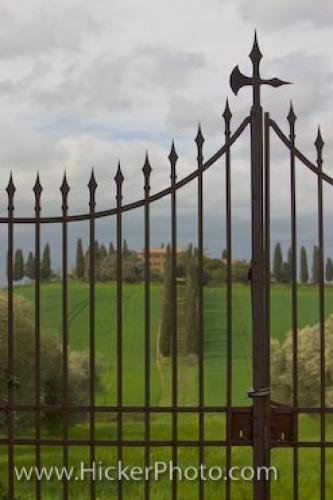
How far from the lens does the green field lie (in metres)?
8.57

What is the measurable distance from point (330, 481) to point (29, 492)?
3.20m

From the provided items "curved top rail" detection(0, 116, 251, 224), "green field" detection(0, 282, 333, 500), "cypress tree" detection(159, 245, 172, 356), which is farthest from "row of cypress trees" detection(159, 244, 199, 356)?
"curved top rail" detection(0, 116, 251, 224)

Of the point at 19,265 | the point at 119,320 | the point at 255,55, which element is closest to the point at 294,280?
the point at 119,320

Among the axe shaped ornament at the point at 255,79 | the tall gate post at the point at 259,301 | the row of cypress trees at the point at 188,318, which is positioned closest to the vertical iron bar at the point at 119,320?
the tall gate post at the point at 259,301

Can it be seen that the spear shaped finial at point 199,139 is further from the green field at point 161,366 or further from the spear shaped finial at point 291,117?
the green field at point 161,366

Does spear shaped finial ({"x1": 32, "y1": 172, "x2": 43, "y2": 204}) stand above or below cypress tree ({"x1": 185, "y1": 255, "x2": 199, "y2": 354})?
above

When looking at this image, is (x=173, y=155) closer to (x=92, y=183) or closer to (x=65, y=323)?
(x=92, y=183)

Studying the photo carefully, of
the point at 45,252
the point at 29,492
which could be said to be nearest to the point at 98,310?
the point at 29,492

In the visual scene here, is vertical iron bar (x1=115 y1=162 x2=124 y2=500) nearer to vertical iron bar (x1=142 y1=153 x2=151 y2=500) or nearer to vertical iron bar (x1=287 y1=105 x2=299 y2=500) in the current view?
vertical iron bar (x1=142 y1=153 x2=151 y2=500)

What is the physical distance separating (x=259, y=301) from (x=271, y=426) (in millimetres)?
867

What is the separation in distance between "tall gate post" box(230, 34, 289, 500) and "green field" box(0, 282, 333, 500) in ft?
9.63

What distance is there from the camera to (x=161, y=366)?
32.4 ft

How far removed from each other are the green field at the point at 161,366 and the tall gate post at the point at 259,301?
2936 millimetres

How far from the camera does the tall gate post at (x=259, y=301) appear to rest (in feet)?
16.8
